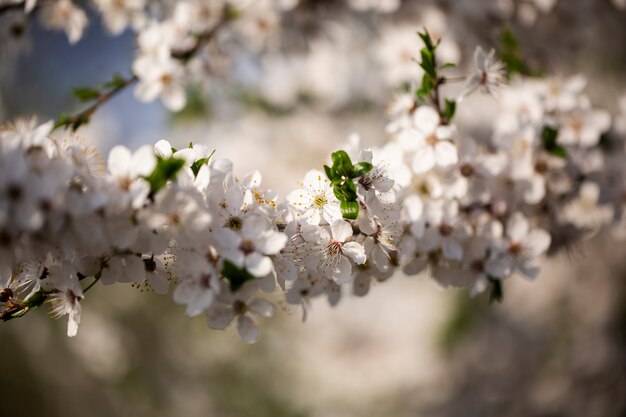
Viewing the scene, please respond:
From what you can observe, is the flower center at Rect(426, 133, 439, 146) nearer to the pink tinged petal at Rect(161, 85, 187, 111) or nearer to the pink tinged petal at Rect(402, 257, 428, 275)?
the pink tinged petal at Rect(402, 257, 428, 275)

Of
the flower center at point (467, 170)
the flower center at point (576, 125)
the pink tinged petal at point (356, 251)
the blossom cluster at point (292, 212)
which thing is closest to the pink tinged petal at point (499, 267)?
the blossom cluster at point (292, 212)

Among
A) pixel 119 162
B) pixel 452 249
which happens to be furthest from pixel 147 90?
pixel 452 249

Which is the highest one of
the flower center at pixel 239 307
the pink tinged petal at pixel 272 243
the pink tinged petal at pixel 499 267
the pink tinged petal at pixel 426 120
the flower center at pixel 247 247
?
the pink tinged petal at pixel 426 120

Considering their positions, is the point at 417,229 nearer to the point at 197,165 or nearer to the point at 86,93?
the point at 197,165

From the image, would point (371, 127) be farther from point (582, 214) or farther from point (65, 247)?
point (65, 247)

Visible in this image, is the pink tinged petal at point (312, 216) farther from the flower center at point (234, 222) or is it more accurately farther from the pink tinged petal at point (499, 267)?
the pink tinged petal at point (499, 267)
